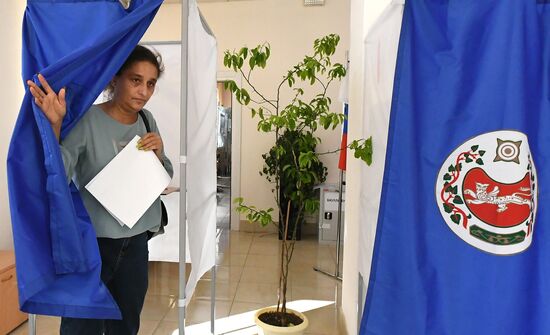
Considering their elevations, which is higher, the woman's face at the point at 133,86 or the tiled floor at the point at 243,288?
the woman's face at the point at 133,86

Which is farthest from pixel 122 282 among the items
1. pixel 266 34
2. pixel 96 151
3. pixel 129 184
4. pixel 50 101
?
pixel 266 34

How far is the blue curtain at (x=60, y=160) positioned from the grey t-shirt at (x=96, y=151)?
0.15 feet

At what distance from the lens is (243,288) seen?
2.86 metres

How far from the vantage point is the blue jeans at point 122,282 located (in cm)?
123

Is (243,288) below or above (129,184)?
below

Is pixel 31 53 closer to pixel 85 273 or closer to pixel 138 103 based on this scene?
pixel 138 103

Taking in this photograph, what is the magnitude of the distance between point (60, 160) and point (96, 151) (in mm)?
147

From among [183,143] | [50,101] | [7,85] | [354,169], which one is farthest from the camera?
[7,85]

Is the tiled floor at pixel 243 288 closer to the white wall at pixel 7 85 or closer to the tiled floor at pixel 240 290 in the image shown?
the tiled floor at pixel 240 290

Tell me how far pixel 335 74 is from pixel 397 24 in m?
0.66

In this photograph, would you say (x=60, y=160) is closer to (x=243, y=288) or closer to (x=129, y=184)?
(x=129, y=184)

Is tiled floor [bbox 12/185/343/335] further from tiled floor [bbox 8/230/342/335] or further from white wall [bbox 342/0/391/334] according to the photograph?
white wall [bbox 342/0/391/334]

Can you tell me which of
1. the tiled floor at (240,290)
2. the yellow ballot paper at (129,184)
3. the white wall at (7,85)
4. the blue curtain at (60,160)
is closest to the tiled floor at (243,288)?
the tiled floor at (240,290)

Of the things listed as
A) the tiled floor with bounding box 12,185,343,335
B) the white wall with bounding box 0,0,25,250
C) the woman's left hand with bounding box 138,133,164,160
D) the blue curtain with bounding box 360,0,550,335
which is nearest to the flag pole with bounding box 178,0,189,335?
the woman's left hand with bounding box 138,133,164,160
